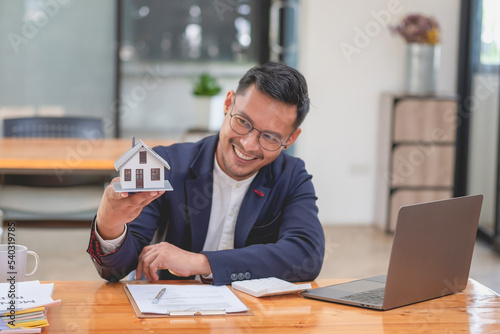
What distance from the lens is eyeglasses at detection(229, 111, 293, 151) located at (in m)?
1.79

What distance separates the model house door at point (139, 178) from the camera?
1.38 m

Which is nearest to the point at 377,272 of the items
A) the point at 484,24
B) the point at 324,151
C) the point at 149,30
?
the point at 324,151

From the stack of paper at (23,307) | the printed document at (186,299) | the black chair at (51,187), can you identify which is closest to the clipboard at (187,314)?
the printed document at (186,299)

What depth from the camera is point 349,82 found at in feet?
17.0

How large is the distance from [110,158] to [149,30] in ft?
7.71

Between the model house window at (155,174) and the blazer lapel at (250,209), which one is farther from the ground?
the model house window at (155,174)

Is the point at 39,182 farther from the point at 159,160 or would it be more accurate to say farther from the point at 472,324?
the point at 472,324

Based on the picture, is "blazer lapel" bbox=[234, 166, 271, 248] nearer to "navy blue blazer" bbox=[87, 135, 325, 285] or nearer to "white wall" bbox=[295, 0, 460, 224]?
"navy blue blazer" bbox=[87, 135, 325, 285]

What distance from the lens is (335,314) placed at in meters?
1.44

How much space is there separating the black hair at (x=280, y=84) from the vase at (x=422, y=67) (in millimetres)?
3376

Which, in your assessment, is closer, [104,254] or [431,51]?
[104,254]

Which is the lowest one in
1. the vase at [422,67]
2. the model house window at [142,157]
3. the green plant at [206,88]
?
the model house window at [142,157]

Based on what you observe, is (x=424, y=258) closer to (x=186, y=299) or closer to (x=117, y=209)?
(x=186, y=299)

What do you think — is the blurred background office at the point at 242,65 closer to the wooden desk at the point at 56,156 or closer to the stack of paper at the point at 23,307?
the wooden desk at the point at 56,156
